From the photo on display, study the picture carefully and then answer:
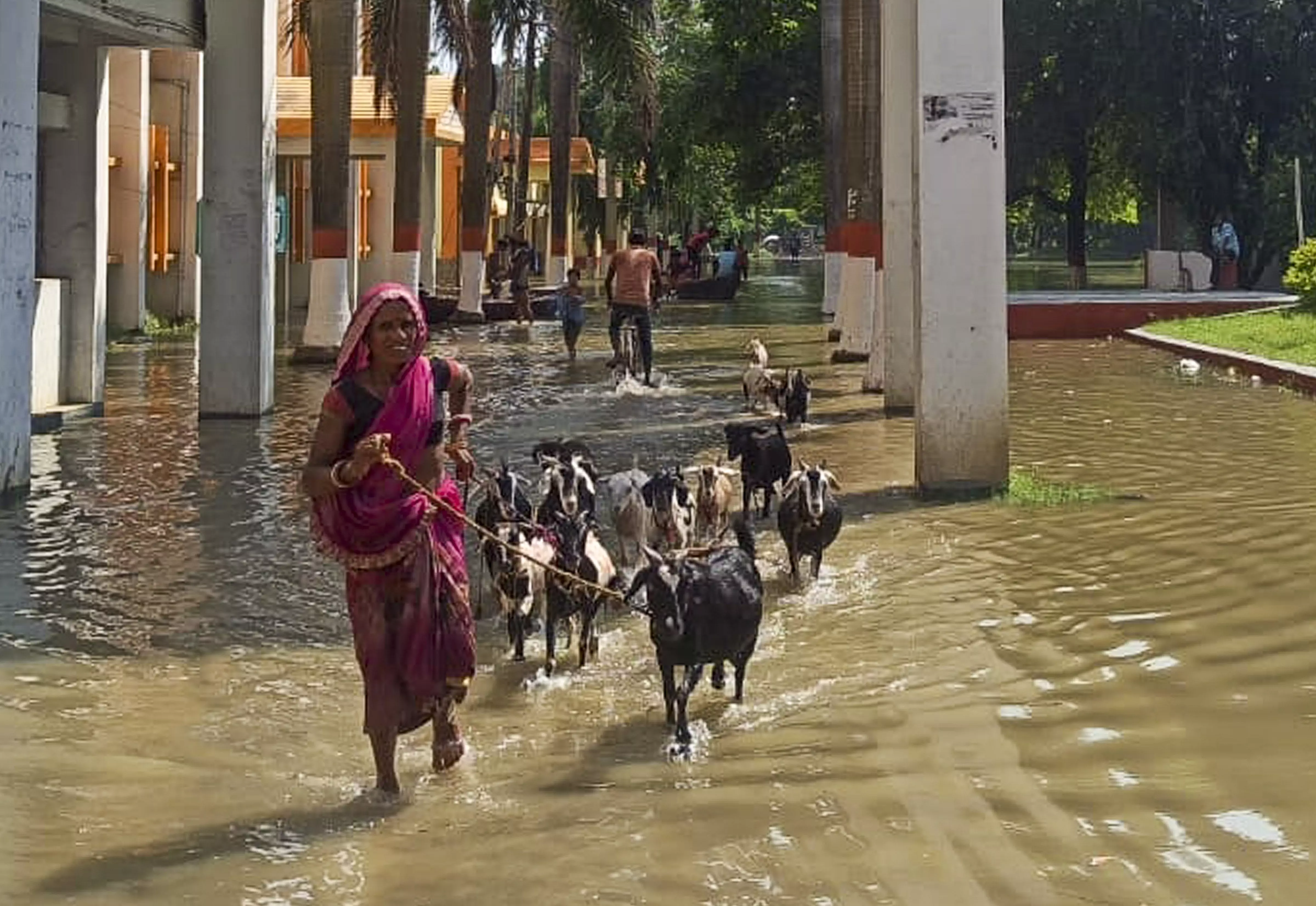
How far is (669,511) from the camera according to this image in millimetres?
8492

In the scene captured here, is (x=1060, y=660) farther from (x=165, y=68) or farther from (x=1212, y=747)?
(x=165, y=68)

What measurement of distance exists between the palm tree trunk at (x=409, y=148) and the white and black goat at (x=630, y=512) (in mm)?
15986

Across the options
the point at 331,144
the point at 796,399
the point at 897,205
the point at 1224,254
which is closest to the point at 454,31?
the point at 331,144

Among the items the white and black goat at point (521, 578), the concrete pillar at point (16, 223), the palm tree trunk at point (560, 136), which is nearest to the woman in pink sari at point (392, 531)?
the white and black goat at point (521, 578)

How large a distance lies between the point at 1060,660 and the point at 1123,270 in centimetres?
5976

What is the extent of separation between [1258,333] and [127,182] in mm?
16401

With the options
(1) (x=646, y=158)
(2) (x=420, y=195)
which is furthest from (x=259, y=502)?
(1) (x=646, y=158)

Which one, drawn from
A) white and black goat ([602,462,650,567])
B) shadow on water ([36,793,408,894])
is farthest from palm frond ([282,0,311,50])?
shadow on water ([36,793,408,894])

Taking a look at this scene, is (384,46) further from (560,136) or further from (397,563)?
(397,563)

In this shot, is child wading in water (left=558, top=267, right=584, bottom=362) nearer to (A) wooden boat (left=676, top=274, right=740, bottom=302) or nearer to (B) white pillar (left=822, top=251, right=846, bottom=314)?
(B) white pillar (left=822, top=251, right=846, bottom=314)

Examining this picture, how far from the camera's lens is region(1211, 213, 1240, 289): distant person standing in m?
36.8

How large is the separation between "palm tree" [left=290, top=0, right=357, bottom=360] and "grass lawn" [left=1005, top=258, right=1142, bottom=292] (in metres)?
11.8

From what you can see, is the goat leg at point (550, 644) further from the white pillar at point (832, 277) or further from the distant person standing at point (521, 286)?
the distant person standing at point (521, 286)

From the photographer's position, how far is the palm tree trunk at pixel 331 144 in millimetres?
20953
